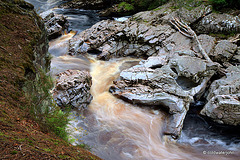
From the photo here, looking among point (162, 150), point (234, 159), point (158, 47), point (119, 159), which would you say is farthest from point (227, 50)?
point (119, 159)

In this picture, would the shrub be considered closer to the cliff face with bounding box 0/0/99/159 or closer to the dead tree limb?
the cliff face with bounding box 0/0/99/159

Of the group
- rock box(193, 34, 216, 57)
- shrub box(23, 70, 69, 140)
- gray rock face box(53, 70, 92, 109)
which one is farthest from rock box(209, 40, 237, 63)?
shrub box(23, 70, 69, 140)

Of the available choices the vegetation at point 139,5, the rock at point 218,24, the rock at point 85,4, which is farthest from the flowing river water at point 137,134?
the rock at point 85,4

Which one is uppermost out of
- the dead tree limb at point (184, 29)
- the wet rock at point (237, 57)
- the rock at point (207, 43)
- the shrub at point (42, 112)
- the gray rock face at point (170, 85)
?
the shrub at point (42, 112)

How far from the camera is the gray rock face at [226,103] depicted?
26.7ft

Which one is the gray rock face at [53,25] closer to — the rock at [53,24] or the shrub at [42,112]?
the rock at [53,24]

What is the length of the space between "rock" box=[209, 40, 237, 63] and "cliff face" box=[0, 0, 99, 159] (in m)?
10.6

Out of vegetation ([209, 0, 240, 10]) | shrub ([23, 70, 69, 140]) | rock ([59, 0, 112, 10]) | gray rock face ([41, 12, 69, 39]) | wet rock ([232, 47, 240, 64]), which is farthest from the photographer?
rock ([59, 0, 112, 10])

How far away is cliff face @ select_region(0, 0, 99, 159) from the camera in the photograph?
9.14ft

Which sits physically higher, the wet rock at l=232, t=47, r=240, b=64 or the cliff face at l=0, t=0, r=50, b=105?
the cliff face at l=0, t=0, r=50, b=105

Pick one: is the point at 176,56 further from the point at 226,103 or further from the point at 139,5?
the point at 139,5

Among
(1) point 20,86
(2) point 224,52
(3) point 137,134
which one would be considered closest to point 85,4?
(2) point 224,52

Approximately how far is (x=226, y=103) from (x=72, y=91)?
297 inches

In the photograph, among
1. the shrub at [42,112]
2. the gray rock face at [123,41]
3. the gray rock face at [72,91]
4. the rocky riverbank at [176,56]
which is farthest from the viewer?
the gray rock face at [123,41]
